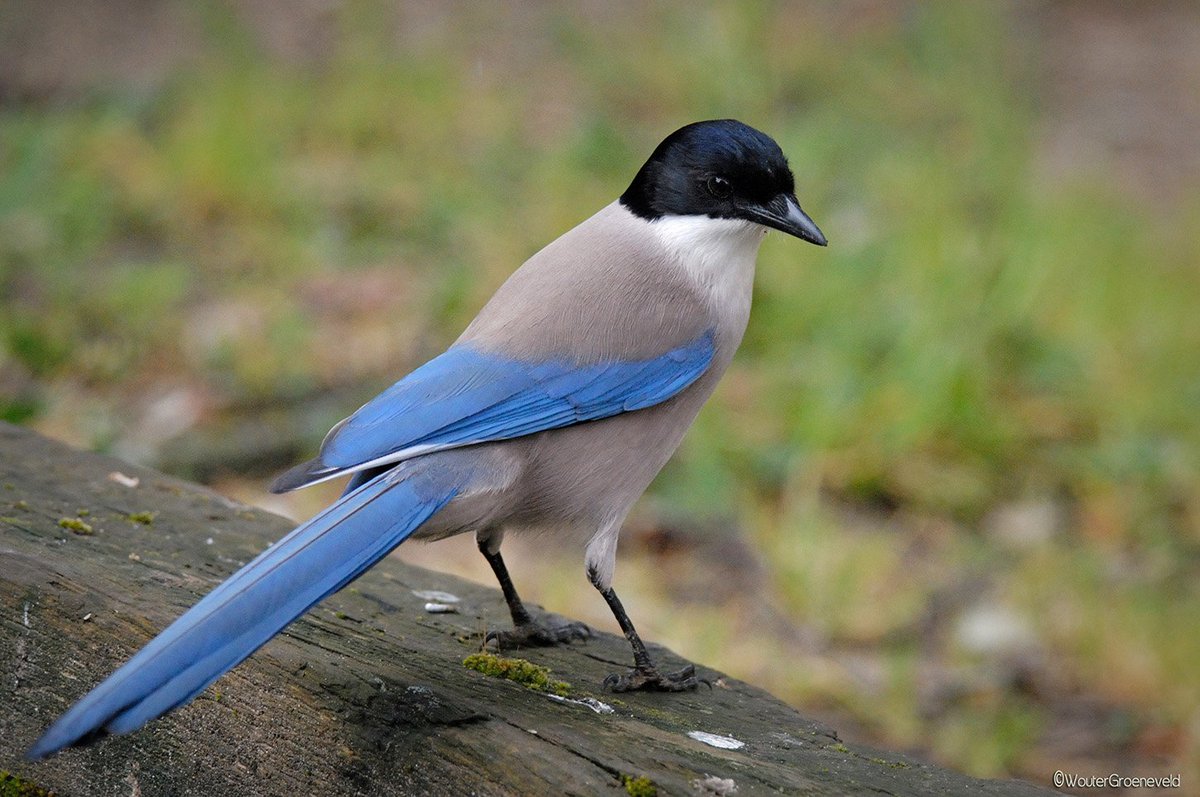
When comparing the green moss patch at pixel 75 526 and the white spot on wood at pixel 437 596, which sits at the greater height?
the white spot on wood at pixel 437 596

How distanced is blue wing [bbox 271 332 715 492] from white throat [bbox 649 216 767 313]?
0.55ft

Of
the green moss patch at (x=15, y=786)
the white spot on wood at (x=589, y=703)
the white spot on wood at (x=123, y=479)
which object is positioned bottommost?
the green moss patch at (x=15, y=786)

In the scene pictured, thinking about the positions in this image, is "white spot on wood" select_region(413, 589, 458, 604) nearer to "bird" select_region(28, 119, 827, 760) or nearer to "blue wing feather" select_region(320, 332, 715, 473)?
"bird" select_region(28, 119, 827, 760)

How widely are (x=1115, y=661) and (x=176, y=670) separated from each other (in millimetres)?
3462

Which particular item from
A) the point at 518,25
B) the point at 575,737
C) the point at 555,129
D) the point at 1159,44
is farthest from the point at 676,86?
the point at 575,737

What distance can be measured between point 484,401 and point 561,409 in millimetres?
190

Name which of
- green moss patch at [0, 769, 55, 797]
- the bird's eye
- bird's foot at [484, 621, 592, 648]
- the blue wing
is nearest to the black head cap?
the bird's eye

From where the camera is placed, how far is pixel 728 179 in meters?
3.33

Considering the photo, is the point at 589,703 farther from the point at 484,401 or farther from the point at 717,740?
the point at 484,401

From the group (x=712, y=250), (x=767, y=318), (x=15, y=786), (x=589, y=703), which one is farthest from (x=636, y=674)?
(x=767, y=318)

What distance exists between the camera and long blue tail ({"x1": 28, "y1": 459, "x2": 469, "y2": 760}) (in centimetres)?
202

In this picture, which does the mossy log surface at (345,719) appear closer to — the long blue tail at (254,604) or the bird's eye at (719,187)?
the long blue tail at (254,604)

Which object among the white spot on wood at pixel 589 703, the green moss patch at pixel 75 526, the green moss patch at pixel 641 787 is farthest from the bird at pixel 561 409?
the green moss patch at pixel 75 526

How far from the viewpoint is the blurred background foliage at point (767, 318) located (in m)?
4.80
